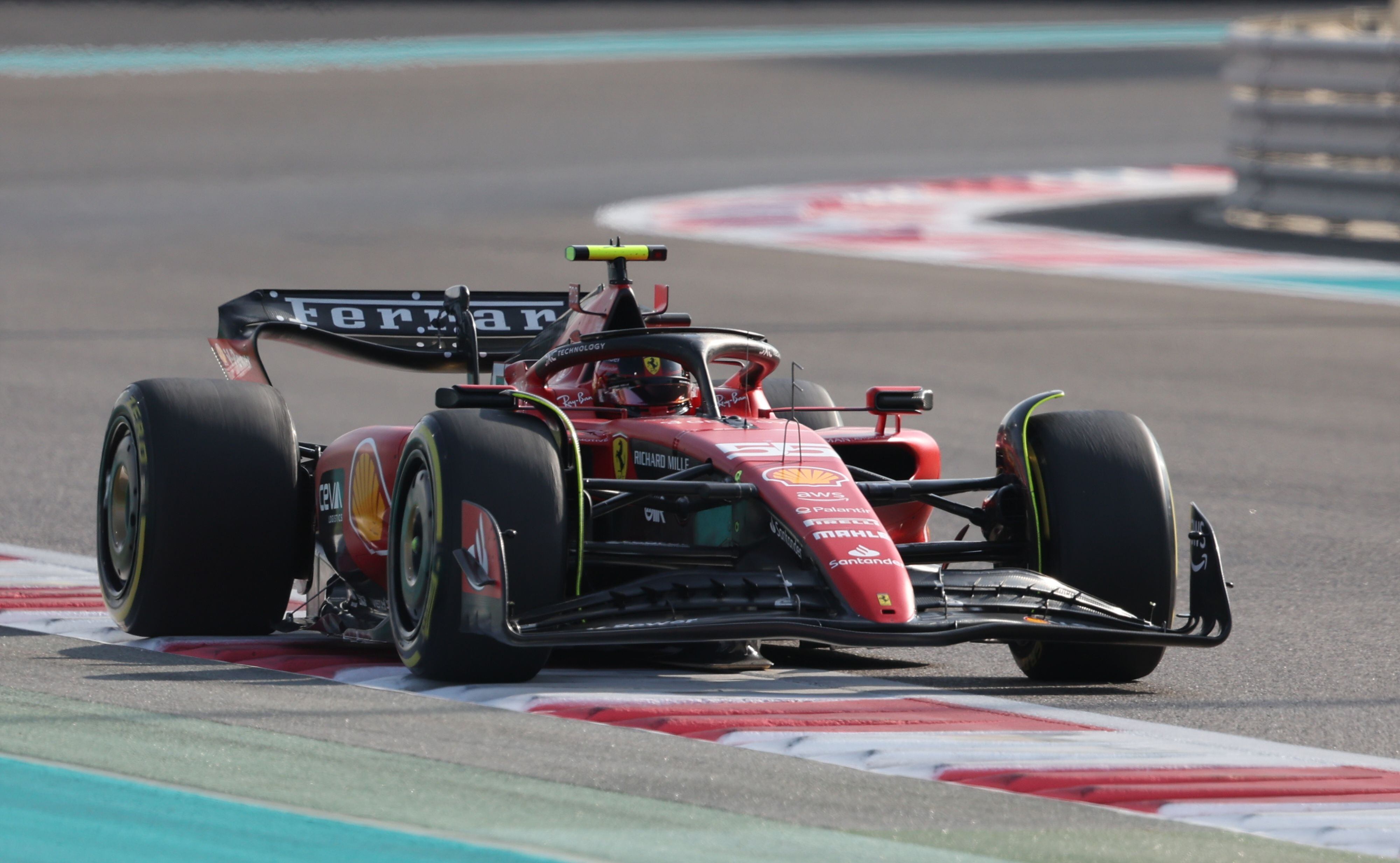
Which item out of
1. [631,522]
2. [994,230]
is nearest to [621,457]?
[631,522]

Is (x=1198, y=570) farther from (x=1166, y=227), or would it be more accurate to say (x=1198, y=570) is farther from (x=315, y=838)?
(x=1166, y=227)

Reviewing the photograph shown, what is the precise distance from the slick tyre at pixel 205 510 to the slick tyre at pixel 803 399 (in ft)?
5.98

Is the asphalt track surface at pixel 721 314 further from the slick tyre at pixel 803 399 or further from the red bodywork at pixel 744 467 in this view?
the slick tyre at pixel 803 399

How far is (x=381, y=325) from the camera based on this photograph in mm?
8477

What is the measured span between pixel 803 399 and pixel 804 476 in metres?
1.94

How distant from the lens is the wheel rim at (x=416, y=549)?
629cm

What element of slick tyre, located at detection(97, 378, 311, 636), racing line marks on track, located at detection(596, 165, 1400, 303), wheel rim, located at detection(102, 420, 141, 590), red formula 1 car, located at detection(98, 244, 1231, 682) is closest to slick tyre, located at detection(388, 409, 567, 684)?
red formula 1 car, located at detection(98, 244, 1231, 682)

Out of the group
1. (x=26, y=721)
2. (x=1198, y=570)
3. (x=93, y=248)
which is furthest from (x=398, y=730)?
(x=93, y=248)

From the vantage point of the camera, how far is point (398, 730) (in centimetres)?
566

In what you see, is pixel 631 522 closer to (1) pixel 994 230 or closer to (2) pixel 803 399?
(2) pixel 803 399

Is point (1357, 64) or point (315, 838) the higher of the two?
point (1357, 64)

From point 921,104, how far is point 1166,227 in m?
12.1

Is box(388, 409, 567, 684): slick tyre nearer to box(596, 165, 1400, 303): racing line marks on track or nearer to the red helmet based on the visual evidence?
the red helmet

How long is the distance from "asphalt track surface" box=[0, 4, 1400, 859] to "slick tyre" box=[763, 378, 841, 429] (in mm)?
1202
